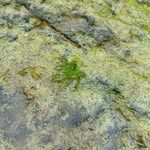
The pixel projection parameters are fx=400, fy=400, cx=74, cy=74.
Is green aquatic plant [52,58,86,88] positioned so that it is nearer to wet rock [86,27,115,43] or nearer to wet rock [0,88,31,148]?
wet rock [0,88,31,148]

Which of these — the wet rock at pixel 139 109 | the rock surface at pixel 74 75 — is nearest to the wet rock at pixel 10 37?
the rock surface at pixel 74 75

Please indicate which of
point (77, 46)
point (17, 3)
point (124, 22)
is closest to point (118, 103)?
point (77, 46)

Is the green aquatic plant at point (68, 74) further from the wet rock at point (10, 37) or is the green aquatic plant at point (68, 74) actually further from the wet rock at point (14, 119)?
the wet rock at point (10, 37)

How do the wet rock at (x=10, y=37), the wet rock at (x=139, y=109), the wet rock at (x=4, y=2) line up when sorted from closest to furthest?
the wet rock at (x=139, y=109) < the wet rock at (x=10, y=37) < the wet rock at (x=4, y=2)

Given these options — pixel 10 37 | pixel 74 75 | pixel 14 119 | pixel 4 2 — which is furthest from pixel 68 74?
pixel 4 2

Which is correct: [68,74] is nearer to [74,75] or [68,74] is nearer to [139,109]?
[74,75]

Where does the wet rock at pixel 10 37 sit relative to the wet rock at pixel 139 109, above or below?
below

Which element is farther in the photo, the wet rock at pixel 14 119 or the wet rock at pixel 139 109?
the wet rock at pixel 139 109
